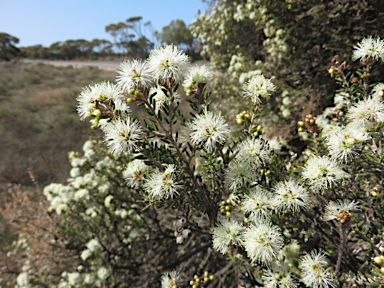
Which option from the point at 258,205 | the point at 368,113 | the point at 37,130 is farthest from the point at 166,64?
the point at 37,130

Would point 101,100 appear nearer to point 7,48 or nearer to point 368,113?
point 368,113

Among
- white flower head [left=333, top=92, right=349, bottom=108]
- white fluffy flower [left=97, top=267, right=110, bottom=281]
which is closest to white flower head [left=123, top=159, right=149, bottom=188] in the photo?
white flower head [left=333, top=92, right=349, bottom=108]

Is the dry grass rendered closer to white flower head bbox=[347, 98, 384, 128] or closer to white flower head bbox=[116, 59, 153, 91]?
white flower head bbox=[116, 59, 153, 91]

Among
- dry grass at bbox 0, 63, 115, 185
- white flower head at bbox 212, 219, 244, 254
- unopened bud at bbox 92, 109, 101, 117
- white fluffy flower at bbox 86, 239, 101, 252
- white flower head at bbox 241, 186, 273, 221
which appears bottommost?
dry grass at bbox 0, 63, 115, 185

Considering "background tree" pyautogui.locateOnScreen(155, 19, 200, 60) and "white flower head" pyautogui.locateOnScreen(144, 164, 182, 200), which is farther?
"background tree" pyautogui.locateOnScreen(155, 19, 200, 60)

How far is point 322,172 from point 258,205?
1.42ft

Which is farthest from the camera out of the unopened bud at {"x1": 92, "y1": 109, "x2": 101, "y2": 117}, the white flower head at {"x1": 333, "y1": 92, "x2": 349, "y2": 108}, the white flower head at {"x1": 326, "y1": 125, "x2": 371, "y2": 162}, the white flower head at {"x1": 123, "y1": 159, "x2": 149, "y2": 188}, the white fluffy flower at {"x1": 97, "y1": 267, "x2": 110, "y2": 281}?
the white fluffy flower at {"x1": 97, "y1": 267, "x2": 110, "y2": 281}

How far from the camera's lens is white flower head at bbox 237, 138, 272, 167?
4.19ft

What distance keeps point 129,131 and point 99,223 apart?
2.86 metres

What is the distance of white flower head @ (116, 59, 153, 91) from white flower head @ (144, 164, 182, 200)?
504 millimetres

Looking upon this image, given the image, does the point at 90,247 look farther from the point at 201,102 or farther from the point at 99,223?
the point at 201,102

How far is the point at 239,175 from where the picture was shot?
1.32 metres

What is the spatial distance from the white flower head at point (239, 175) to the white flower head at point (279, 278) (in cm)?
59

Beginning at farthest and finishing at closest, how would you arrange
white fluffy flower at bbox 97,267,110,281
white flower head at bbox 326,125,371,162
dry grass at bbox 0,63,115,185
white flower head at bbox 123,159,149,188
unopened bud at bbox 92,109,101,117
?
1. dry grass at bbox 0,63,115,185
2. white fluffy flower at bbox 97,267,110,281
3. white flower head at bbox 123,159,149,188
4. white flower head at bbox 326,125,371,162
5. unopened bud at bbox 92,109,101,117
